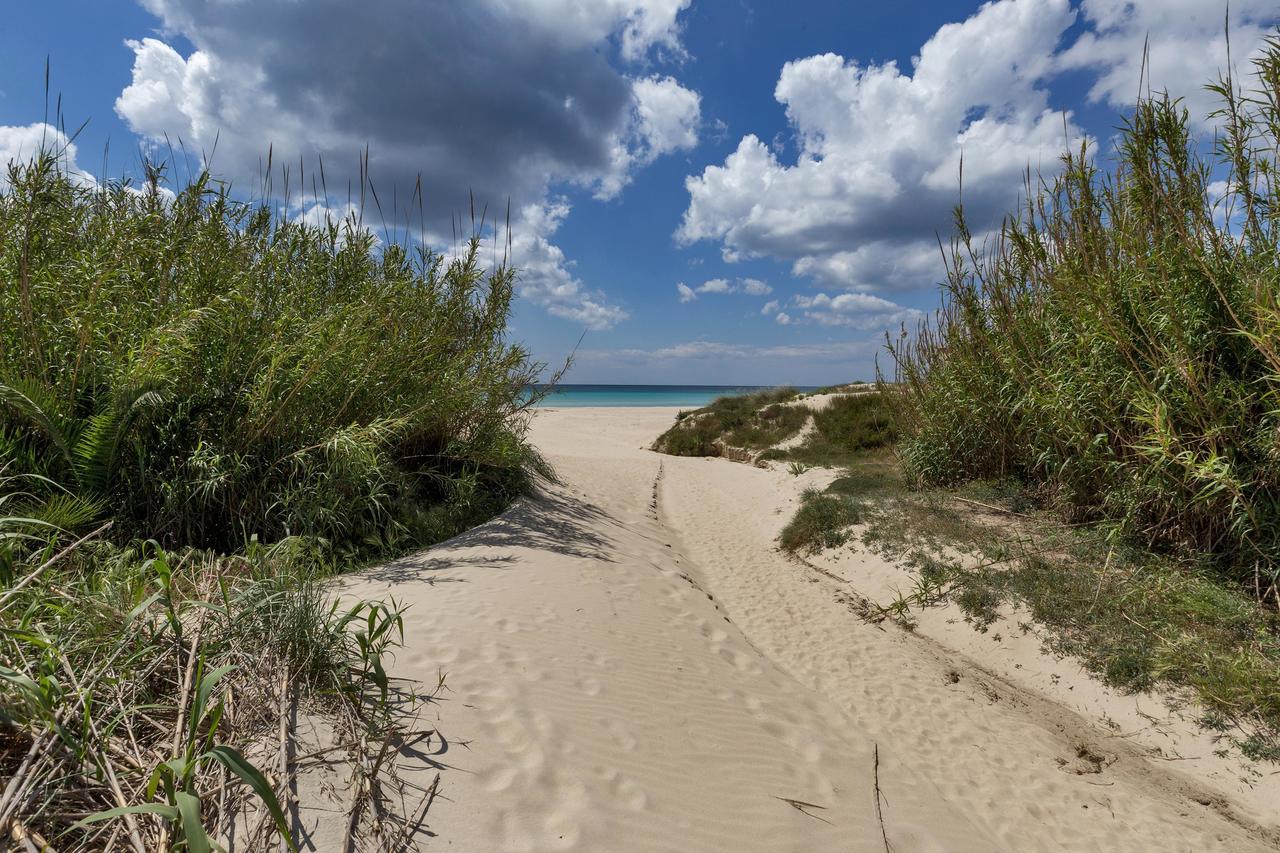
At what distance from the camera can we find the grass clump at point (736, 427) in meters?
19.2

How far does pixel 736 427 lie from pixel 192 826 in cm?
2029

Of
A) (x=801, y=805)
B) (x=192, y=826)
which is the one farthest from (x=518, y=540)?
(x=192, y=826)

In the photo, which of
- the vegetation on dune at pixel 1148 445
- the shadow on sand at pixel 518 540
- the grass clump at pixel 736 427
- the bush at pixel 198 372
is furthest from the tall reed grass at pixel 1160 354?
the grass clump at pixel 736 427

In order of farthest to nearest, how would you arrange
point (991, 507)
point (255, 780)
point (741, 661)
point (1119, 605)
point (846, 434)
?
point (846, 434) < point (991, 507) < point (1119, 605) < point (741, 661) < point (255, 780)

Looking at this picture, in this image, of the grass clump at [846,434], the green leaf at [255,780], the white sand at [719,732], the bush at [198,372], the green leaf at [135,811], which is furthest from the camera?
the grass clump at [846,434]

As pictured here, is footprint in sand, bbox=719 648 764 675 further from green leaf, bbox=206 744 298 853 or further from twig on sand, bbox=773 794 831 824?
green leaf, bbox=206 744 298 853

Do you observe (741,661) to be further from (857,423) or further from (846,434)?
(857,423)

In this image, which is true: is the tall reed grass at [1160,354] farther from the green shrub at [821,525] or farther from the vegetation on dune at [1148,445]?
the green shrub at [821,525]

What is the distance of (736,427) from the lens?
2112cm

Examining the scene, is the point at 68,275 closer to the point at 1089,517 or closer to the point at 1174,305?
the point at 1174,305

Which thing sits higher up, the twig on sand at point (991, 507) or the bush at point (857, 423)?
the bush at point (857, 423)

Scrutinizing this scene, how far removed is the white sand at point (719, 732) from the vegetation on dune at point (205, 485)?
1.57 ft

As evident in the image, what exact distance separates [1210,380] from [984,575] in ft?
8.79

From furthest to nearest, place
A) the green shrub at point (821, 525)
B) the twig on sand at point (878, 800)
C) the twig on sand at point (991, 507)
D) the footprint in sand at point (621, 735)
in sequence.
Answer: the green shrub at point (821, 525)
the twig on sand at point (991, 507)
the footprint in sand at point (621, 735)
the twig on sand at point (878, 800)
